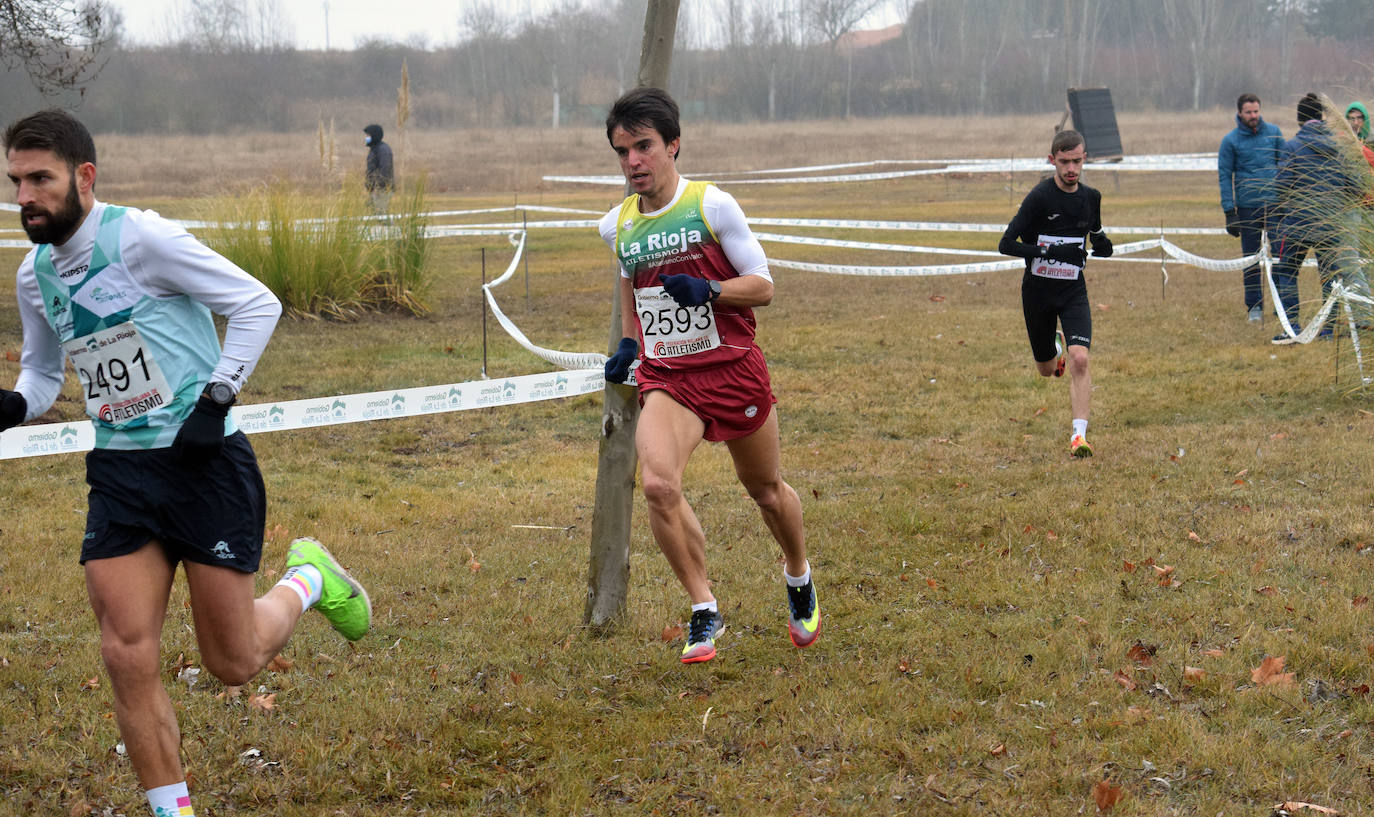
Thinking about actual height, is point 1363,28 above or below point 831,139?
above

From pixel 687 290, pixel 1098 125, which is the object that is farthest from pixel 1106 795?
pixel 1098 125

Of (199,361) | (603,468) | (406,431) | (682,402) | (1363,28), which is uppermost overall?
(1363,28)

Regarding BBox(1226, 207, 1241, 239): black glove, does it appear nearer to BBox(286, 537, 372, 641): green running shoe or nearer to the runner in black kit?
the runner in black kit

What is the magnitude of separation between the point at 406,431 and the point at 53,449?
3.11 metres

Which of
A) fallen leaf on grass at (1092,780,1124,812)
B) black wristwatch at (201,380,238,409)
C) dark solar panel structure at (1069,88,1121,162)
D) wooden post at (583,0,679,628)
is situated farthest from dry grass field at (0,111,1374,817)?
dark solar panel structure at (1069,88,1121,162)

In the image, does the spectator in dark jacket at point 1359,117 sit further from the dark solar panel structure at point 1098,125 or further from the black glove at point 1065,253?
the dark solar panel structure at point 1098,125

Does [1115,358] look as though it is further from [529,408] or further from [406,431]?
[406,431]

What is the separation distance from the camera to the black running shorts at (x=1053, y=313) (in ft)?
28.6

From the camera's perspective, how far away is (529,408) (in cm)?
1048

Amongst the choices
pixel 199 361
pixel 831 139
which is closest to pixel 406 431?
pixel 199 361

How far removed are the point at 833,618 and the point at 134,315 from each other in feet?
10.7

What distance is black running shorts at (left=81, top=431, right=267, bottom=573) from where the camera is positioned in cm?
344

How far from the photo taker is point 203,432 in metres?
3.38

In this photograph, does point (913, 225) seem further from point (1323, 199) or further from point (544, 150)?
point (544, 150)
